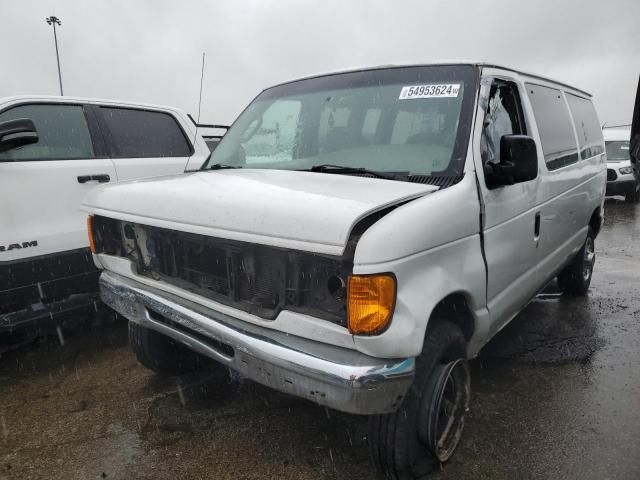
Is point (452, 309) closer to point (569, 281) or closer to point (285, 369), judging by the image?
point (285, 369)

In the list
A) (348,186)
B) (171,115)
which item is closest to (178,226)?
(348,186)

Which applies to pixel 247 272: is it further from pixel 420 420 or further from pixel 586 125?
pixel 586 125

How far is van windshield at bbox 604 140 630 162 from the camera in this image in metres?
12.9

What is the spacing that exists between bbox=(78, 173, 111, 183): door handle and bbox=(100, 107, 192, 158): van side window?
0.26m

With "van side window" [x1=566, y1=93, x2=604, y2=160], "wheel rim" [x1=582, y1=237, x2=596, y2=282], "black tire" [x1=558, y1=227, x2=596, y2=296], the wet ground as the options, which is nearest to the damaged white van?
the wet ground

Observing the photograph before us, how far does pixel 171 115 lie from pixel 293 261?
3425mm

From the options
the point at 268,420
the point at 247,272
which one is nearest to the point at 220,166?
the point at 247,272

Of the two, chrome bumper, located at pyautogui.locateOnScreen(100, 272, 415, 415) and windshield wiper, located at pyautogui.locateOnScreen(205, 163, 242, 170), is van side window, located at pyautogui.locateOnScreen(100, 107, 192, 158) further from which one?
chrome bumper, located at pyautogui.locateOnScreen(100, 272, 415, 415)

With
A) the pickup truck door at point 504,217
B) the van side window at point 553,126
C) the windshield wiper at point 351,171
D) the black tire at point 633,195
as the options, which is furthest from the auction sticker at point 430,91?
the black tire at point 633,195

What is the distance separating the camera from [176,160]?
4.61 m

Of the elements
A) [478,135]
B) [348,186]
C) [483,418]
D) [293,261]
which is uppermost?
[478,135]

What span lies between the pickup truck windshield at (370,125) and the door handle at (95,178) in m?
1.17

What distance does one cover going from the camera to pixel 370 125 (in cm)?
276

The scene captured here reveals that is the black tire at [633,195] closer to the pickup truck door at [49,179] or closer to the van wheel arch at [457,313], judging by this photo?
the van wheel arch at [457,313]
